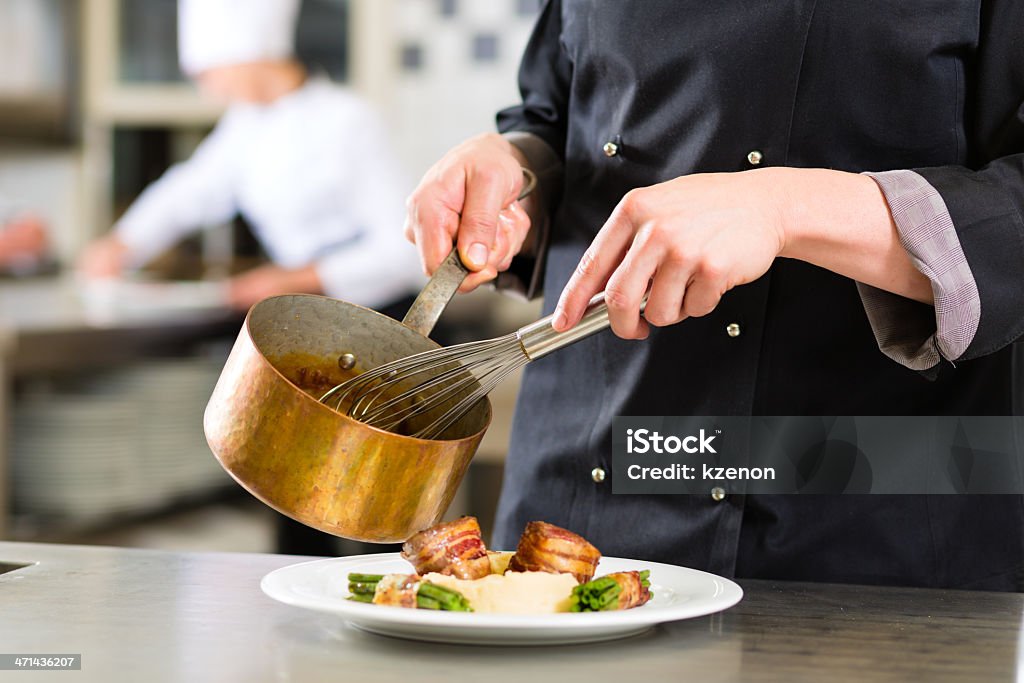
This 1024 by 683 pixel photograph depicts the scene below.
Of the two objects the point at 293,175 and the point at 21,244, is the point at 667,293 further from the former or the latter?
the point at 21,244

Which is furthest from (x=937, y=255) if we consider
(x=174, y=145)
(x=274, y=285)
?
(x=174, y=145)

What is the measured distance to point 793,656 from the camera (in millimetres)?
623

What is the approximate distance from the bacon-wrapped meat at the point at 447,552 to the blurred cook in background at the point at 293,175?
7.02 feet

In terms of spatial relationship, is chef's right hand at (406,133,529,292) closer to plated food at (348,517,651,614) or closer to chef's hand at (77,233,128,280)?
plated food at (348,517,651,614)

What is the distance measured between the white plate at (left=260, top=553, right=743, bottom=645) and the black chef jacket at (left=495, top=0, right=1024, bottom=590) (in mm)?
213

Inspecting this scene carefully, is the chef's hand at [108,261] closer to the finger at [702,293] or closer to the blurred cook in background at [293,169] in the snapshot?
the blurred cook in background at [293,169]

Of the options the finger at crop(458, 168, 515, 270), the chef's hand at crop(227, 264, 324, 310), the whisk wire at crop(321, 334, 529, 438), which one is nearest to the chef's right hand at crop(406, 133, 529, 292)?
the finger at crop(458, 168, 515, 270)

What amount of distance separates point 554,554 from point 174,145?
12.0ft

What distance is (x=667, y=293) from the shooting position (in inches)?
28.2

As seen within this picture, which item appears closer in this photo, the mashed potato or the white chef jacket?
the mashed potato

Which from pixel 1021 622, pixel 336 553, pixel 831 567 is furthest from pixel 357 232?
pixel 1021 622

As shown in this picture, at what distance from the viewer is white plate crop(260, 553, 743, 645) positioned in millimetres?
592

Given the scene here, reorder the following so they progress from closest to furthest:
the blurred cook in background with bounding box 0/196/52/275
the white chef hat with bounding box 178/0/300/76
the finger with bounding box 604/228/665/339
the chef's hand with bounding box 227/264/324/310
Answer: the finger with bounding box 604/228/665/339 < the chef's hand with bounding box 227/264/324/310 < the white chef hat with bounding box 178/0/300/76 < the blurred cook in background with bounding box 0/196/52/275

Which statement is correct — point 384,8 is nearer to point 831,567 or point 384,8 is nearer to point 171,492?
point 171,492
